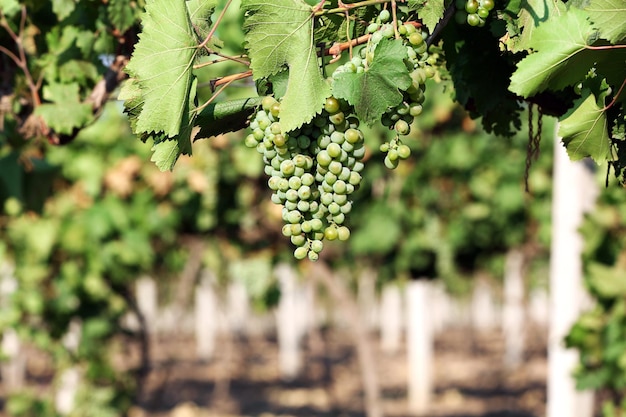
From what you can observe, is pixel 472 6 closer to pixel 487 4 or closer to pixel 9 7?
pixel 487 4

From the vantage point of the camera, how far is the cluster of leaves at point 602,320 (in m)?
4.60

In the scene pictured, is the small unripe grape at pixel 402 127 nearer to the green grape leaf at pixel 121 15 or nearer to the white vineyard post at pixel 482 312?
the green grape leaf at pixel 121 15

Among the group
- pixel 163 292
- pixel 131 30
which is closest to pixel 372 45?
pixel 131 30

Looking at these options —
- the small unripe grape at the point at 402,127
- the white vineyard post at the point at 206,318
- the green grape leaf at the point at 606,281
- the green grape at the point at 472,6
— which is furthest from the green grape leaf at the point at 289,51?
the white vineyard post at the point at 206,318

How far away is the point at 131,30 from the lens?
226 centimetres

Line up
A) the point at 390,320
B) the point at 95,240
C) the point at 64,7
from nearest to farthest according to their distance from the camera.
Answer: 1. the point at 64,7
2. the point at 95,240
3. the point at 390,320

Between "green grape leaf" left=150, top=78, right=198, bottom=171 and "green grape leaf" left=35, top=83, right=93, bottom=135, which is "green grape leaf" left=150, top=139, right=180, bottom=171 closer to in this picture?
"green grape leaf" left=150, top=78, right=198, bottom=171

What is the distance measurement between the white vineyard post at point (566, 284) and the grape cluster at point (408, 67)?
327 cm

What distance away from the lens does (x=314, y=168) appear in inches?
51.7

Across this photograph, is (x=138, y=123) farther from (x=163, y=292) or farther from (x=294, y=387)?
(x=163, y=292)

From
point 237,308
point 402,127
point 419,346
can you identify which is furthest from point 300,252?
point 237,308

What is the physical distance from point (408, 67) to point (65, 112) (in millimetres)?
1362

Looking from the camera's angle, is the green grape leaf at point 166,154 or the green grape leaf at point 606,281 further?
the green grape leaf at point 606,281

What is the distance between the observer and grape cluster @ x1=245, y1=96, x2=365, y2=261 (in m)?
1.25
